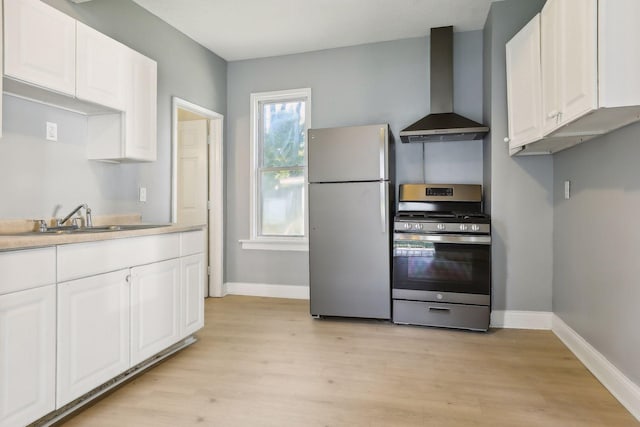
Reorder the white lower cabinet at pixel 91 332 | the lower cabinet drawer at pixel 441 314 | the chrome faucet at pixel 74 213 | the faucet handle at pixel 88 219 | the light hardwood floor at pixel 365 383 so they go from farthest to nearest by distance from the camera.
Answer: the lower cabinet drawer at pixel 441 314 → the faucet handle at pixel 88 219 → the chrome faucet at pixel 74 213 → the light hardwood floor at pixel 365 383 → the white lower cabinet at pixel 91 332

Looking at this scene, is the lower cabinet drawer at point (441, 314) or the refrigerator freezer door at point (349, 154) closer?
the lower cabinet drawer at point (441, 314)

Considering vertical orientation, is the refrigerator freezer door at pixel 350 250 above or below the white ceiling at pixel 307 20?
below

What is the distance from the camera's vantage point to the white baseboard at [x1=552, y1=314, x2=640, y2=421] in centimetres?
188

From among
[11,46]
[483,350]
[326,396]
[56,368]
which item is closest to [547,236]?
[483,350]

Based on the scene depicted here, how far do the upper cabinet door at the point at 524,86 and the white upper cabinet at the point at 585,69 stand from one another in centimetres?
1

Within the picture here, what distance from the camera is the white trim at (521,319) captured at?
3.14 meters

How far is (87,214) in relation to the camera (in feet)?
7.95

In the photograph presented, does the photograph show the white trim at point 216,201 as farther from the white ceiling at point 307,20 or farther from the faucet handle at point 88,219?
the faucet handle at point 88,219

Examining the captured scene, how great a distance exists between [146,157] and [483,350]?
9.38ft

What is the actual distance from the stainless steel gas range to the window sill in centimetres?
123

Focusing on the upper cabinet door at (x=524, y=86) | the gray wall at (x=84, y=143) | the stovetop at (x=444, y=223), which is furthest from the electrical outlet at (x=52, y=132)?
the upper cabinet door at (x=524, y=86)

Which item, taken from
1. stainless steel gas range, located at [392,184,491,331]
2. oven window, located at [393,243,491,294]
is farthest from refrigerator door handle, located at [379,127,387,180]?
oven window, located at [393,243,491,294]

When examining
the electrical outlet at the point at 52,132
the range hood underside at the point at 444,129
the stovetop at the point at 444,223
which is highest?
the range hood underside at the point at 444,129

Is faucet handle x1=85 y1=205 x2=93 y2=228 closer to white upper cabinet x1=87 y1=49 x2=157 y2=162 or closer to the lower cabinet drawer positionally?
white upper cabinet x1=87 y1=49 x2=157 y2=162
